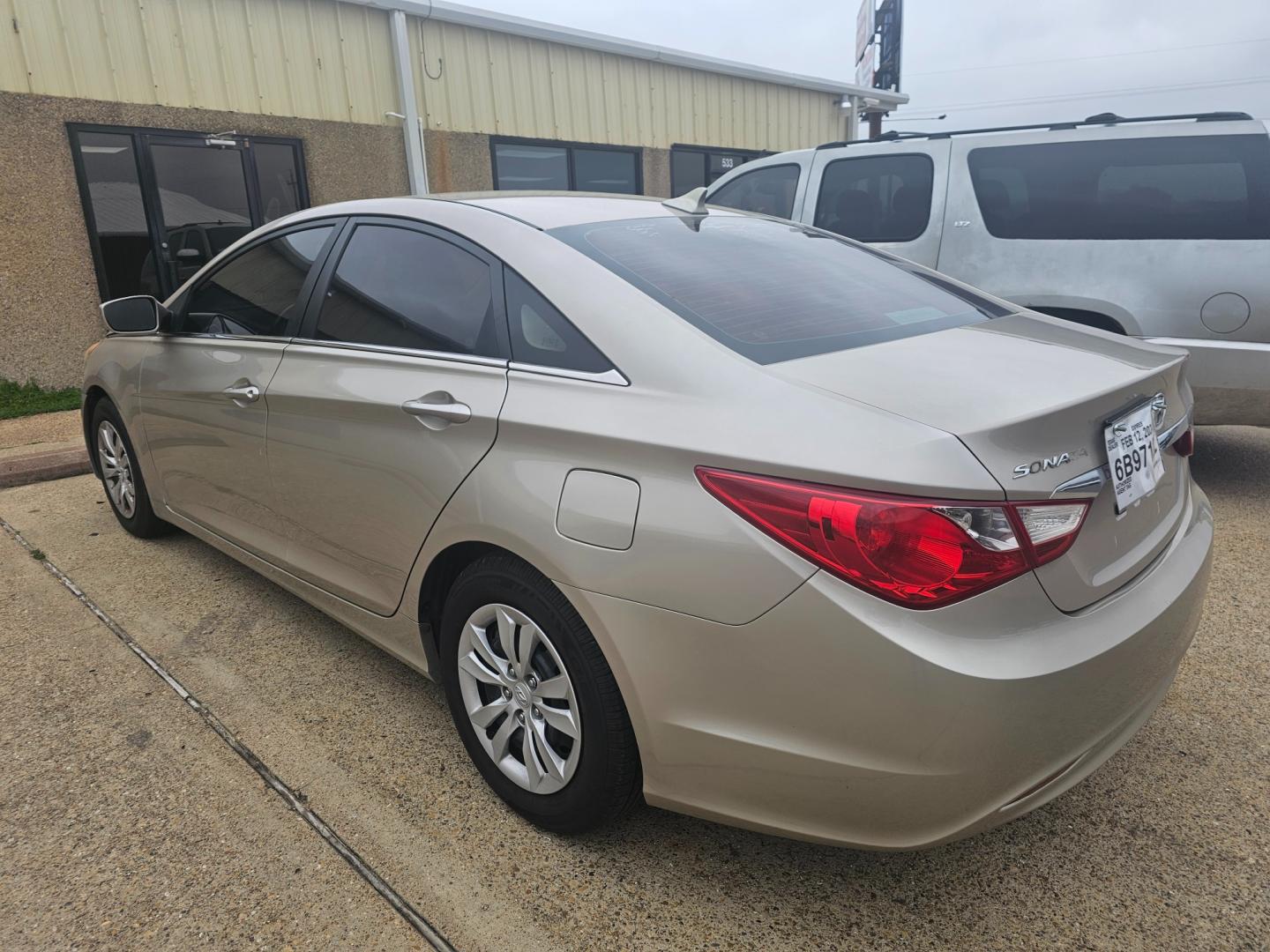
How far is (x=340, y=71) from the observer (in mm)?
8633

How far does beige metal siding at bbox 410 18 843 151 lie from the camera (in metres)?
9.40

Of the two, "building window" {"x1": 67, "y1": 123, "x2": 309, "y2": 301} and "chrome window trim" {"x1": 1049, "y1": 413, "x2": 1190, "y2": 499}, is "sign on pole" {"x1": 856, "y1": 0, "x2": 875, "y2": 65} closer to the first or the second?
"building window" {"x1": 67, "y1": 123, "x2": 309, "y2": 301}

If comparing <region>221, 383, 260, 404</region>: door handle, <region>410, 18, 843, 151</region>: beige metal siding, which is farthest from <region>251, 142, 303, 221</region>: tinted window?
<region>221, 383, 260, 404</region>: door handle

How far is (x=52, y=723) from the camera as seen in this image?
2611mm

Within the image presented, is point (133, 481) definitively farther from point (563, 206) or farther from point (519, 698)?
point (519, 698)

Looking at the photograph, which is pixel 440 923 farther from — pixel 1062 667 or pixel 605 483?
pixel 1062 667

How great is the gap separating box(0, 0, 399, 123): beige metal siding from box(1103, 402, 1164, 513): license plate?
8.37m

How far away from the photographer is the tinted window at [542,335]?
1.95 m

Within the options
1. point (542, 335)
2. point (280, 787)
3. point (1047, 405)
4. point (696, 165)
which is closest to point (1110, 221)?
point (1047, 405)

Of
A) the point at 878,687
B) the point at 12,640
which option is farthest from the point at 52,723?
the point at 878,687

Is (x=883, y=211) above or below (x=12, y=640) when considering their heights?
above

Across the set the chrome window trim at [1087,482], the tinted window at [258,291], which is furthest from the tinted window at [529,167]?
the chrome window trim at [1087,482]

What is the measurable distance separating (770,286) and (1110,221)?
10.7ft

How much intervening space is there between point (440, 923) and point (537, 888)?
0.72 ft
